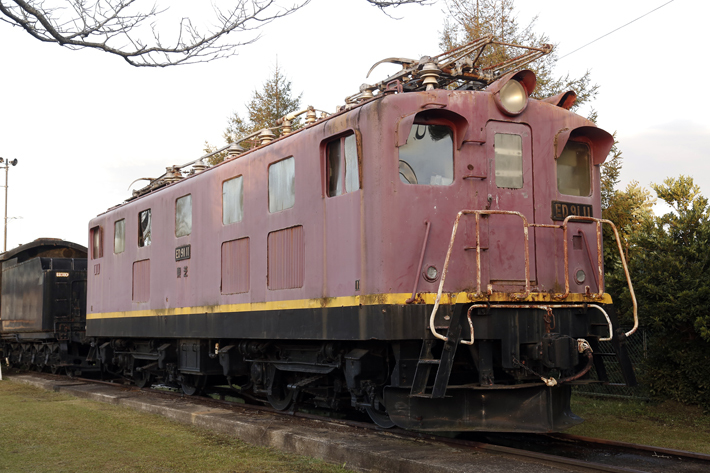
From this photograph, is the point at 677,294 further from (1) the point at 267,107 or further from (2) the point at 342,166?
(1) the point at 267,107

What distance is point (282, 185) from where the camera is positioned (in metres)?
8.65

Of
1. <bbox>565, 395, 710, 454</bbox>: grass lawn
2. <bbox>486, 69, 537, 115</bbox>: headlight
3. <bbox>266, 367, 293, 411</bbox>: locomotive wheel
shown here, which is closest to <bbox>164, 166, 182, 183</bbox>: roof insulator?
<bbox>266, 367, 293, 411</bbox>: locomotive wheel

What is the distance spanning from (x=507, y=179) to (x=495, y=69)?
1.81 meters

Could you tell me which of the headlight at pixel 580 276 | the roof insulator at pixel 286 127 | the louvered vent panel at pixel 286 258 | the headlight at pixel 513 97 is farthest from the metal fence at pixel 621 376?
the roof insulator at pixel 286 127

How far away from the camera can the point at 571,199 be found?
782 cm

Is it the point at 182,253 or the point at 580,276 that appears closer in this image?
the point at 580,276

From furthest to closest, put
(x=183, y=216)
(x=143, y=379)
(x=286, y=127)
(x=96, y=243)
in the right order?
(x=96, y=243) → (x=143, y=379) → (x=183, y=216) → (x=286, y=127)

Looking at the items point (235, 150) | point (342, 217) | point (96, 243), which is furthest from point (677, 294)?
point (96, 243)

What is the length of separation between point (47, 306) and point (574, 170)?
1421 cm

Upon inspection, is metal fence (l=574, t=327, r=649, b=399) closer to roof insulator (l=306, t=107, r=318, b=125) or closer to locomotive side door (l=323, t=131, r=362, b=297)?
locomotive side door (l=323, t=131, r=362, b=297)

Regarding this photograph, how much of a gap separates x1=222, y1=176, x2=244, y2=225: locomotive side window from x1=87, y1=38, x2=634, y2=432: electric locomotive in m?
0.30

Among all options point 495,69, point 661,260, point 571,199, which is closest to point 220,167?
point 495,69

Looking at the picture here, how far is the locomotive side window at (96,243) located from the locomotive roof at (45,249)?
19.7 feet

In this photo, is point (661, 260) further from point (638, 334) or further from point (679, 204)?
point (638, 334)
